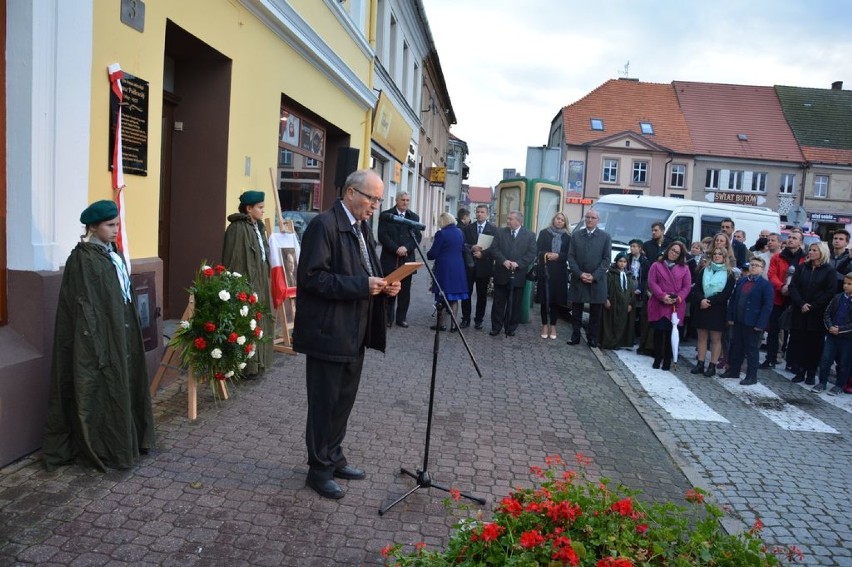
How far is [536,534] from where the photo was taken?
2512mm

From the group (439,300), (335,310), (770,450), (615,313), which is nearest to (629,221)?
(615,313)

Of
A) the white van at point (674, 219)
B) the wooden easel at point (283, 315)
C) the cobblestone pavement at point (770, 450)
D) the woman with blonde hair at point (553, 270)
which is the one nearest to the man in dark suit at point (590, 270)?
the woman with blonde hair at point (553, 270)

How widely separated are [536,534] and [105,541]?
2.40 meters

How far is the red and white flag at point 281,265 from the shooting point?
26.3 feet

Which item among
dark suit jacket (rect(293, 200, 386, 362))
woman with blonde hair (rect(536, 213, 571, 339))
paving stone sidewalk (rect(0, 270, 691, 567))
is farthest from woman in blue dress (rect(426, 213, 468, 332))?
dark suit jacket (rect(293, 200, 386, 362))

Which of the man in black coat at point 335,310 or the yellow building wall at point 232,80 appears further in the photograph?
the yellow building wall at point 232,80

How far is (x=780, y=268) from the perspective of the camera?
10172mm

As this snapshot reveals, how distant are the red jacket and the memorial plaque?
8.41 metres

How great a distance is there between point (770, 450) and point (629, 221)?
27.4 ft

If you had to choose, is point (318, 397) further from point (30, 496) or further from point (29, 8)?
point (29, 8)

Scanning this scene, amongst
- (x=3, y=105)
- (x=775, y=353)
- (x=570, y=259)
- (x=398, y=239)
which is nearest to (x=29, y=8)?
(x=3, y=105)

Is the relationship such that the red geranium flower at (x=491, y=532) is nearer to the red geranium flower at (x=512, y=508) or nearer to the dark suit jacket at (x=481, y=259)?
the red geranium flower at (x=512, y=508)

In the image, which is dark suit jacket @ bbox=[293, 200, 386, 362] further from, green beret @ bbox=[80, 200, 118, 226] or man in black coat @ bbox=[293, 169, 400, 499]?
green beret @ bbox=[80, 200, 118, 226]

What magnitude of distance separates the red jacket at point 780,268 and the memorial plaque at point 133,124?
8.41 metres
